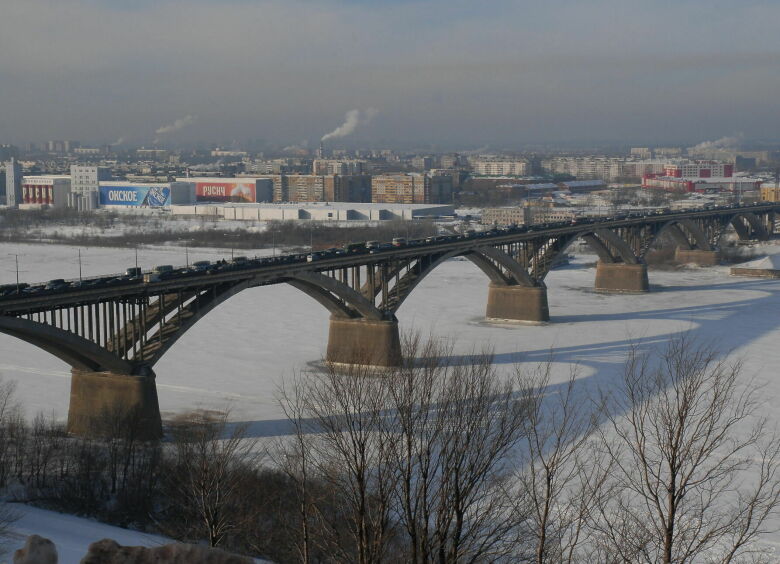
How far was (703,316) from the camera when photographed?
5088cm

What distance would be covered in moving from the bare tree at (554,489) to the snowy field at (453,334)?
132 inches

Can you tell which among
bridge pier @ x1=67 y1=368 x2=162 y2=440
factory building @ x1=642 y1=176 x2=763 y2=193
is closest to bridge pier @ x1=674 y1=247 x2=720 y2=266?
bridge pier @ x1=67 y1=368 x2=162 y2=440

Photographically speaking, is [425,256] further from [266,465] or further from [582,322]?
[266,465]

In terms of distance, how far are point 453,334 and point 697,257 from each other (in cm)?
3903

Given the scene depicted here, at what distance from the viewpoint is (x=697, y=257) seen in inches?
3100

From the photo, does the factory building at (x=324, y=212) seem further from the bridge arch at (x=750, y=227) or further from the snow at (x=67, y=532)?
the snow at (x=67, y=532)

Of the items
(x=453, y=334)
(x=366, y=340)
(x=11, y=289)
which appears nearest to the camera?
(x=11, y=289)

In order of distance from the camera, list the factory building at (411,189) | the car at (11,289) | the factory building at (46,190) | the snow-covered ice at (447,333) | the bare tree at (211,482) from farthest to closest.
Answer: the factory building at (411,189), the factory building at (46,190), the snow-covered ice at (447,333), the car at (11,289), the bare tree at (211,482)

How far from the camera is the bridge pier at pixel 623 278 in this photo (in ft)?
206

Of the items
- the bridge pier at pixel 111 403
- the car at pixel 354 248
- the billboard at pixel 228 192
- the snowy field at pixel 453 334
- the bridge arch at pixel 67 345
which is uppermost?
the billboard at pixel 228 192

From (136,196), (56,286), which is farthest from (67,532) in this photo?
(136,196)

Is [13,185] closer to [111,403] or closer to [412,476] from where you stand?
[111,403]

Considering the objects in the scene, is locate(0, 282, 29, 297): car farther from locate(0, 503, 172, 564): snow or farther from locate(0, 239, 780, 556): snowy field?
locate(0, 503, 172, 564): snow

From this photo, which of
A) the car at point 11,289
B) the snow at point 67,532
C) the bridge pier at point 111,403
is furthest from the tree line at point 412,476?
the car at point 11,289
